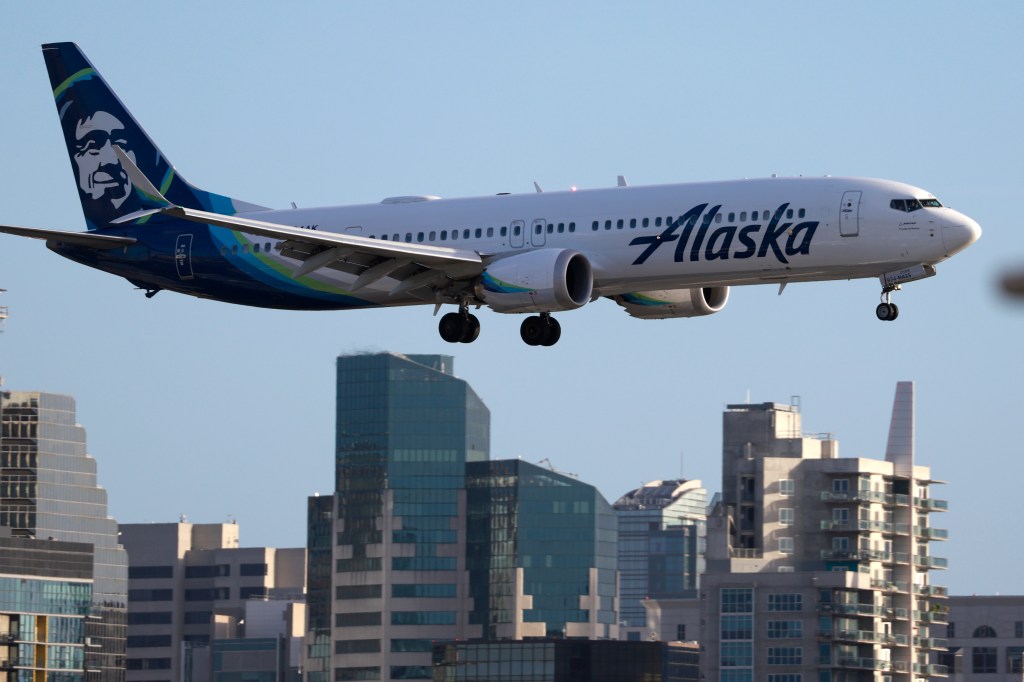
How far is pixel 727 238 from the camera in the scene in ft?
242

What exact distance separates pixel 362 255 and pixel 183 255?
9.35 metres

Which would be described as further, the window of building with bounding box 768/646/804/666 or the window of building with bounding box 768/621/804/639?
the window of building with bounding box 768/621/804/639

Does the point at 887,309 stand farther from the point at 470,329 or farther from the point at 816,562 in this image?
the point at 816,562

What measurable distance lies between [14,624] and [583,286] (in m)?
102

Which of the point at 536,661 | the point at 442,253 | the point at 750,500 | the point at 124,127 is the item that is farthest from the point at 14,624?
the point at 442,253

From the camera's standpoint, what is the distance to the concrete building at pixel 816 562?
164125 millimetres

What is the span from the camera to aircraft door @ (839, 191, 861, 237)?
239 ft

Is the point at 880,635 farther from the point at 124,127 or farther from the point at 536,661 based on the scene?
the point at 124,127

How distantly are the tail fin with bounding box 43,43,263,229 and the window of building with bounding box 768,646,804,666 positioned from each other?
8592 cm

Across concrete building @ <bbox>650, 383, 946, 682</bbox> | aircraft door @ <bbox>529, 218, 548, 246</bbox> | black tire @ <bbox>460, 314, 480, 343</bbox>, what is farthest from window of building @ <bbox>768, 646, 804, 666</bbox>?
aircraft door @ <bbox>529, 218, 548, 246</bbox>

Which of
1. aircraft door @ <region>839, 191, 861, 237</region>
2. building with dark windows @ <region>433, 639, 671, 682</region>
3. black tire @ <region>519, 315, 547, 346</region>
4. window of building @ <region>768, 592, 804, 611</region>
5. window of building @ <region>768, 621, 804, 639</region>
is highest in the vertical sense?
aircraft door @ <region>839, 191, 861, 237</region>

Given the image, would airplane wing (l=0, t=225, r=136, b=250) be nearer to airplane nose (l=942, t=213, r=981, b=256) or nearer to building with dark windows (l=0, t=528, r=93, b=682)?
airplane nose (l=942, t=213, r=981, b=256)

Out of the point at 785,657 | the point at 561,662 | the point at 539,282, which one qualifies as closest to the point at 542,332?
the point at 539,282

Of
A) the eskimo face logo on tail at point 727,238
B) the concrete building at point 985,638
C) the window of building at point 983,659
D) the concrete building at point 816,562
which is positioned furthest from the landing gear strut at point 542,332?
the window of building at point 983,659
